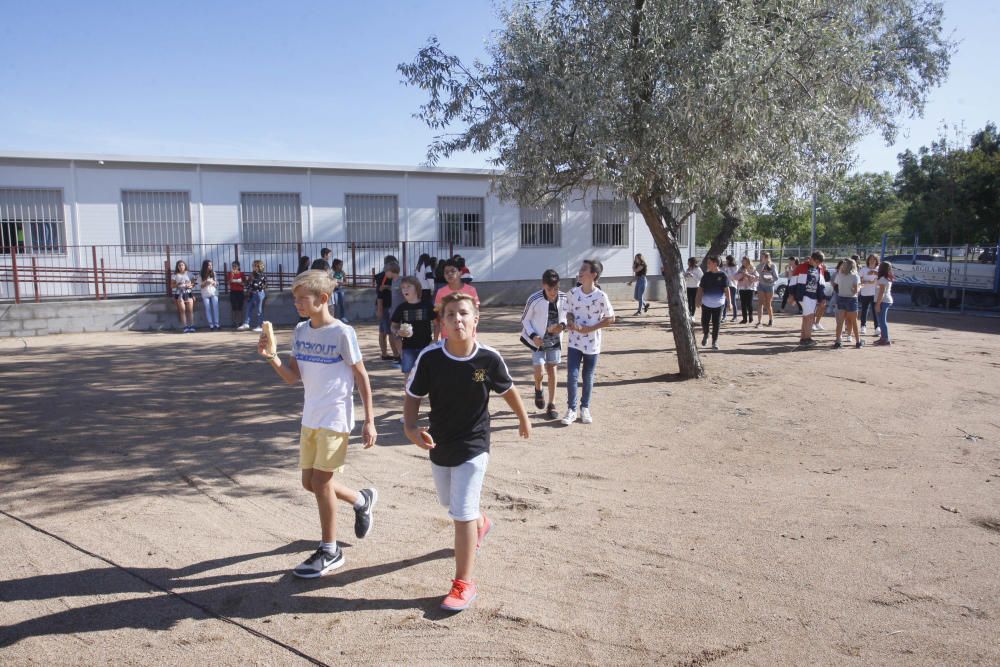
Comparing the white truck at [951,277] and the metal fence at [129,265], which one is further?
the white truck at [951,277]

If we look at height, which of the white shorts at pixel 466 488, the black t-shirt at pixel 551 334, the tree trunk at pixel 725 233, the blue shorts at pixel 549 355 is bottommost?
the white shorts at pixel 466 488

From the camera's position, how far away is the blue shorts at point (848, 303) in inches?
511

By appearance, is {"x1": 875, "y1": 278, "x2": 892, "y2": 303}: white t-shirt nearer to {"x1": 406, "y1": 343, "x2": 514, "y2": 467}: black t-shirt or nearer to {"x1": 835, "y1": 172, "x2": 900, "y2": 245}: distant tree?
{"x1": 406, "y1": 343, "x2": 514, "y2": 467}: black t-shirt

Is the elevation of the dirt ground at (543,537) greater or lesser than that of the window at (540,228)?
lesser

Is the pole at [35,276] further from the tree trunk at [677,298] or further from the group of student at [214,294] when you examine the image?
the tree trunk at [677,298]

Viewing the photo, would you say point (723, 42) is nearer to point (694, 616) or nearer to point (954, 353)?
point (694, 616)

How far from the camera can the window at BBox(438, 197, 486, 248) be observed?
22.1 m

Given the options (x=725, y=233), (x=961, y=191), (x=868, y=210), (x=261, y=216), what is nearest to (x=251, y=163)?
(x=261, y=216)

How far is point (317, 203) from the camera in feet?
65.8

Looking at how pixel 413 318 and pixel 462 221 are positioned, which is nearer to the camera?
pixel 413 318

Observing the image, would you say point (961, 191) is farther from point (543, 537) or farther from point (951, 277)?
point (543, 537)

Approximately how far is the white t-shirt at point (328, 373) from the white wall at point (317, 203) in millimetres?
15260

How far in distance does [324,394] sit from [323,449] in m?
0.31

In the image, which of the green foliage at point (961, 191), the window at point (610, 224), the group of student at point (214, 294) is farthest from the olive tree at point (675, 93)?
the green foliage at point (961, 191)
